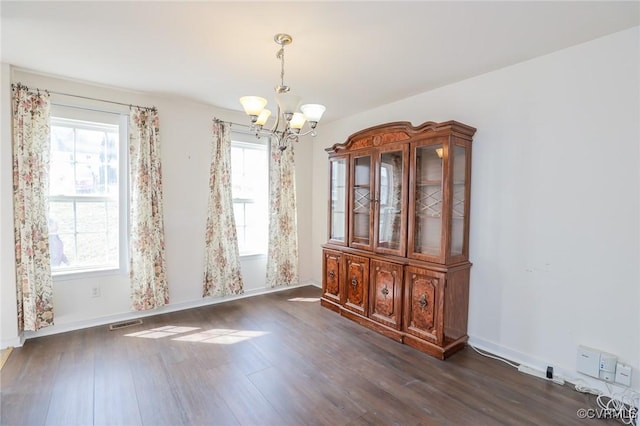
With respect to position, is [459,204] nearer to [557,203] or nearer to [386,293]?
[557,203]

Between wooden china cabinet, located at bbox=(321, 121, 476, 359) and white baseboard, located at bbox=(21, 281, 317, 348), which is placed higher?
wooden china cabinet, located at bbox=(321, 121, 476, 359)

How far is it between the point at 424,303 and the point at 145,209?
3.18m

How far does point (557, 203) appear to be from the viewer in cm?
245

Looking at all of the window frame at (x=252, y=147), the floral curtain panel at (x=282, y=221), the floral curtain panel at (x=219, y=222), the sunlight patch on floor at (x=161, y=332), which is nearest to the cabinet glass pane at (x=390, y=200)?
the floral curtain panel at (x=282, y=221)

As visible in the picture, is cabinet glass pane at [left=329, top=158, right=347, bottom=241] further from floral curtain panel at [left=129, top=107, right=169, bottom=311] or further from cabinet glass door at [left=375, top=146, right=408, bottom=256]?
floral curtain panel at [left=129, top=107, right=169, bottom=311]

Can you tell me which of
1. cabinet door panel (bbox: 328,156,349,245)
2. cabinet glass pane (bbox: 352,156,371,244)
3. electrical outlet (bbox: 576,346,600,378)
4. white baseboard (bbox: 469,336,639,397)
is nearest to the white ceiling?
cabinet glass pane (bbox: 352,156,371,244)

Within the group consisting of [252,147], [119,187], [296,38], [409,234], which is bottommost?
[409,234]

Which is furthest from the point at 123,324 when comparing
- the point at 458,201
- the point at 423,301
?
the point at 458,201

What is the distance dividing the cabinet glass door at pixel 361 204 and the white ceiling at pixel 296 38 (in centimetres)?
92

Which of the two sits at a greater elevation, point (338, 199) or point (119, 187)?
point (119, 187)

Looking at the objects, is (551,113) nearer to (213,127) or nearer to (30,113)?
(213,127)

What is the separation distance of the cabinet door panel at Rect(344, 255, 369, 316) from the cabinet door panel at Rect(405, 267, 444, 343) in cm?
57

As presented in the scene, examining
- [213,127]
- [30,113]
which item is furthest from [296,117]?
[30,113]

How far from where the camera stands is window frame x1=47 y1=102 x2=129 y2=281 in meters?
3.15
